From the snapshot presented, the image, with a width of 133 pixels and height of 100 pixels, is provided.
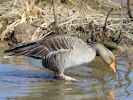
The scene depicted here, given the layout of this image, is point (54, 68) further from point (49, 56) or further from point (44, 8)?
point (44, 8)

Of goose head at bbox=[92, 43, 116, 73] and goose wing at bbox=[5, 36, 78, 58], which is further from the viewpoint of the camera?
goose head at bbox=[92, 43, 116, 73]

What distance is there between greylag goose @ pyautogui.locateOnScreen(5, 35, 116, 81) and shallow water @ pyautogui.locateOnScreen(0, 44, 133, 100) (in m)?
A: 0.25

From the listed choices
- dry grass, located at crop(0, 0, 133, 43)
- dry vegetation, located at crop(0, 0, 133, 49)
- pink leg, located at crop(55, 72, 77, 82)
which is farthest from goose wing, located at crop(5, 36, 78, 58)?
dry grass, located at crop(0, 0, 133, 43)

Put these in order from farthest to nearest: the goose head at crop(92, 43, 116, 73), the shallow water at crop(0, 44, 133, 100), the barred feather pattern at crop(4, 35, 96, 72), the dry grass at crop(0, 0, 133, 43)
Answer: the dry grass at crop(0, 0, 133, 43) → the goose head at crop(92, 43, 116, 73) → the barred feather pattern at crop(4, 35, 96, 72) → the shallow water at crop(0, 44, 133, 100)

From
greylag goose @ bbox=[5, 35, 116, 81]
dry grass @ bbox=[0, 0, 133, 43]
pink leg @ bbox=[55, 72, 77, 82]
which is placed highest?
greylag goose @ bbox=[5, 35, 116, 81]

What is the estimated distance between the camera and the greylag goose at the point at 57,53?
8109mm

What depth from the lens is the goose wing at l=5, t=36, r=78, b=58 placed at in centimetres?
819

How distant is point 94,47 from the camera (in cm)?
860

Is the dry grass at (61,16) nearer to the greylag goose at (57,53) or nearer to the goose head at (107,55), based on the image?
the goose head at (107,55)

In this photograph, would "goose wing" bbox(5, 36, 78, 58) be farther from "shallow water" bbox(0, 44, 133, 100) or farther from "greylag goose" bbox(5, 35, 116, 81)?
"shallow water" bbox(0, 44, 133, 100)

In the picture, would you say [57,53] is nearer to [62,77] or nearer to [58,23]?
[62,77]

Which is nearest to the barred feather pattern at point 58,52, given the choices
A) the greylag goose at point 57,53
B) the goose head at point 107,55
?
the greylag goose at point 57,53

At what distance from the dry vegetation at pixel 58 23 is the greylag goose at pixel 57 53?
2176mm

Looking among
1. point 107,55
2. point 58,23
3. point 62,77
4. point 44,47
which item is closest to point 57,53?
point 44,47
